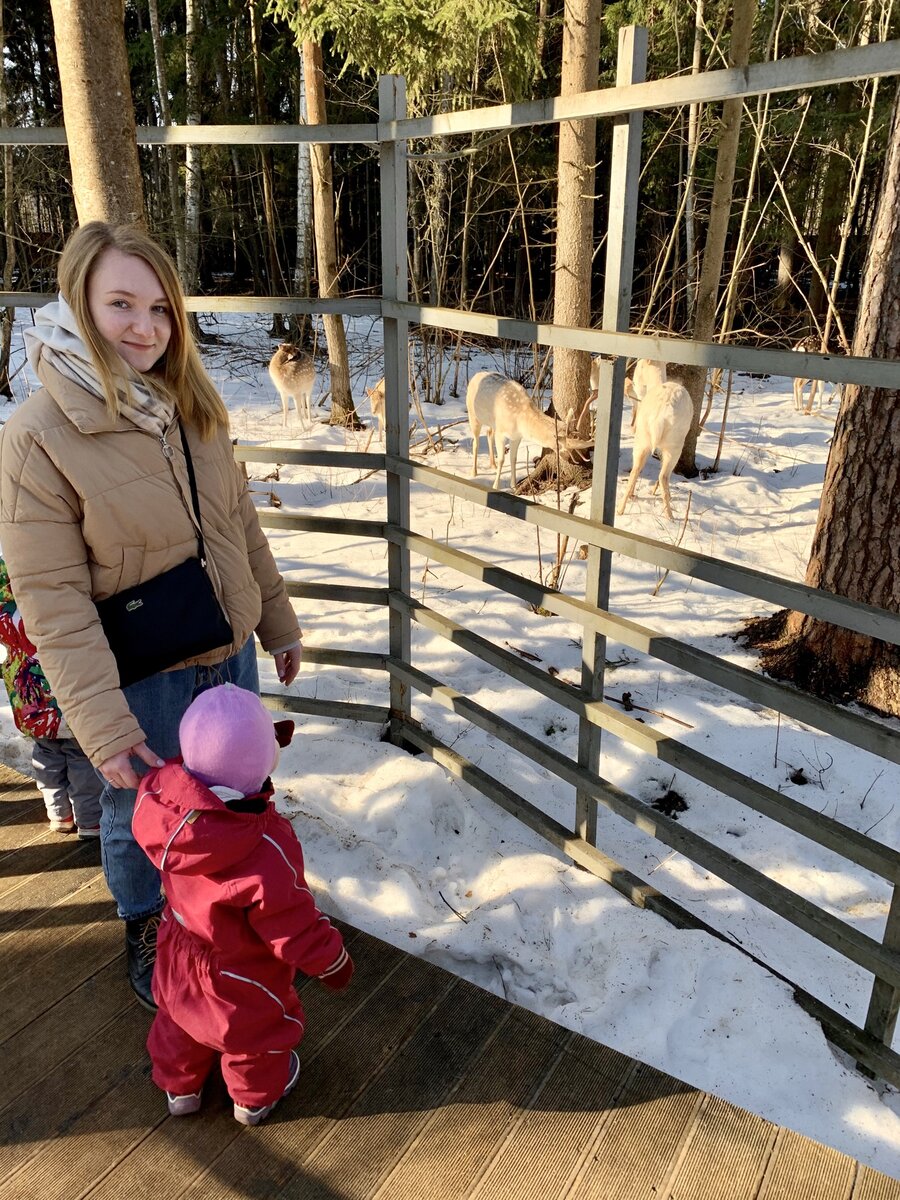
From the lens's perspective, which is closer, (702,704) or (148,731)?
(148,731)

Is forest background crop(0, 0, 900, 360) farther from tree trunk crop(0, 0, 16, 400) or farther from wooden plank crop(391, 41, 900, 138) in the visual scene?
wooden plank crop(391, 41, 900, 138)

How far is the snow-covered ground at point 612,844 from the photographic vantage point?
2379 millimetres

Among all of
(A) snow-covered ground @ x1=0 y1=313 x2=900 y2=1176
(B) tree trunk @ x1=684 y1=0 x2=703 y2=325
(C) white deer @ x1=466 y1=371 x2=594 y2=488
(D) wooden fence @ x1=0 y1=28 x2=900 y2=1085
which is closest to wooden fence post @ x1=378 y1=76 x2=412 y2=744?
A: (D) wooden fence @ x1=0 y1=28 x2=900 y2=1085

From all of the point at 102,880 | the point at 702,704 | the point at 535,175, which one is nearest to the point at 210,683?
the point at 102,880

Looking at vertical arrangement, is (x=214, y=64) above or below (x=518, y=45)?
above

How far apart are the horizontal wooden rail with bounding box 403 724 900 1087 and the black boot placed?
1227mm

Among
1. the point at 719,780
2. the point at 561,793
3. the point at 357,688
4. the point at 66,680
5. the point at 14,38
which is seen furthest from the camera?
the point at 14,38

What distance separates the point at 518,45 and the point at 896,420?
5533 millimetres

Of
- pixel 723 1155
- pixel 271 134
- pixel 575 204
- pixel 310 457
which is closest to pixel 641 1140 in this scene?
pixel 723 1155

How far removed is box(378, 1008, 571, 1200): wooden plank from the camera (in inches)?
77.6

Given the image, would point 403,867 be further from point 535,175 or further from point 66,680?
point 535,175

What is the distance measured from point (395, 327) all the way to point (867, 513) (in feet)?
8.25

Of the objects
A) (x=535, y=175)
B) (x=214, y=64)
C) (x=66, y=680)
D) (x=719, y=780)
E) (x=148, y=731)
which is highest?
(x=214, y=64)

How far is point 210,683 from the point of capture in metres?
2.38
